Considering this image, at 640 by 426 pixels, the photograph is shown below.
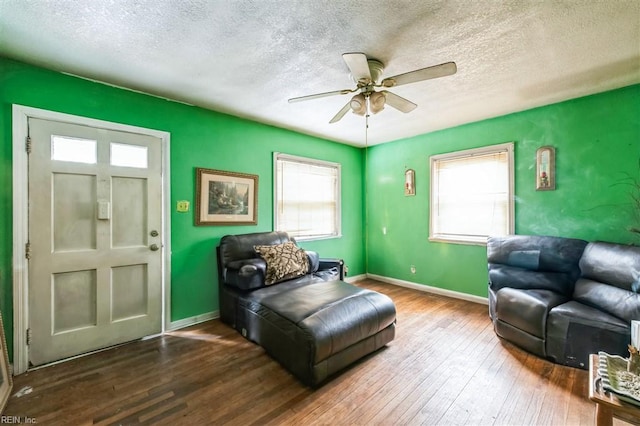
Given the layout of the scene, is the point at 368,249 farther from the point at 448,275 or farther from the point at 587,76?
the point at 587,76

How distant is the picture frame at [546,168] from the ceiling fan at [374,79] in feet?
6.46

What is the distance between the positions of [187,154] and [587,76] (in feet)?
13.4

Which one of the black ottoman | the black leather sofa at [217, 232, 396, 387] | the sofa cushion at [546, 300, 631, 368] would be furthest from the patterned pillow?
the sofa cushion at [546, 300, 631, 368]

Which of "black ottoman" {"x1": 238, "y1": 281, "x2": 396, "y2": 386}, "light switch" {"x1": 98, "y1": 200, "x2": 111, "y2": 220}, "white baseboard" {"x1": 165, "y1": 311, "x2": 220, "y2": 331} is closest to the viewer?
"black ottoman" {"x1": 238, "y1": 281, "x2": 396, "y2": 386}

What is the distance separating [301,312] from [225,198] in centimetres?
185

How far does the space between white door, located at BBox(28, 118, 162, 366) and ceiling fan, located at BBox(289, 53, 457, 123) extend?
1910 millimetres

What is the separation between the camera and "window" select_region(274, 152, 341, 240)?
3842mm

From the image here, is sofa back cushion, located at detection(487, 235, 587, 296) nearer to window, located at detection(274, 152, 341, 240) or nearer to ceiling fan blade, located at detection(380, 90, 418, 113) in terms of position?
ceiling fan blade, located at detection(380, 90, 418, 113)

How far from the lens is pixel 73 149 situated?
7.52ft

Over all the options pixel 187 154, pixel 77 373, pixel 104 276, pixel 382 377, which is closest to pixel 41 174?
pixel 104 276

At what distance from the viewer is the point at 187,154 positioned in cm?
294

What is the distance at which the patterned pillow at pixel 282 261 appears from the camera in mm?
2861

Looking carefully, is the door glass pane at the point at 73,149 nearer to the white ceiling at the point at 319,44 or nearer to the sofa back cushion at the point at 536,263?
the white ceiling at the point at 319,44

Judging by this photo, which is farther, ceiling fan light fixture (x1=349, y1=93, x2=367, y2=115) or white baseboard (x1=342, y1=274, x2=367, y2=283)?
white baseboard (x1=342, y1=274, x2=367, y2=283)
